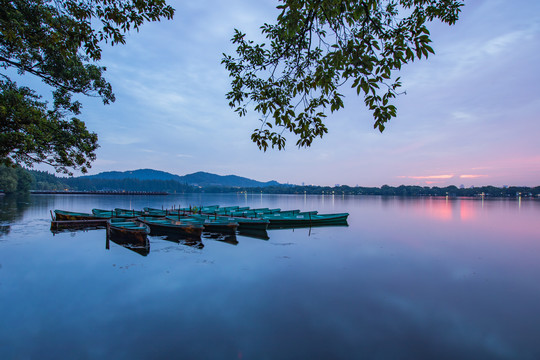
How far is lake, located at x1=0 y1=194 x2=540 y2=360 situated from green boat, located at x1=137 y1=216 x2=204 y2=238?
46.3 inches

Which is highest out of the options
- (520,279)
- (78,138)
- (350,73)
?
(78,138)

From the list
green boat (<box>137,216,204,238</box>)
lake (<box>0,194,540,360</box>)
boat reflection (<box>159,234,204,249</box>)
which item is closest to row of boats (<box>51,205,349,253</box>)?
green boat (<box>137,216,204,238</box>)

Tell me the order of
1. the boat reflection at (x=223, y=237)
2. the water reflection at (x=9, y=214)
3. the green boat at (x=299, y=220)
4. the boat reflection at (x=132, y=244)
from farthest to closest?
the green boat at (x=299, y=220), the water reflection at (x=9, y=214), the boat reflection at (x=223, y=237), the boat reflection at (x=132, y=244)

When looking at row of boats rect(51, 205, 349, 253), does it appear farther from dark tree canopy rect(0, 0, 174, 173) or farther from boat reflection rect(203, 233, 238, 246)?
dark tree canopy rect(0, 0, 174, 173)

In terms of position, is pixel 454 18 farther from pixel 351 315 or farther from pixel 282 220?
pixel 282 220

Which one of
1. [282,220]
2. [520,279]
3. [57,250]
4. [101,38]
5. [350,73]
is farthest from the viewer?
[282,220]

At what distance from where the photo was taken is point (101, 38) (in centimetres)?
559

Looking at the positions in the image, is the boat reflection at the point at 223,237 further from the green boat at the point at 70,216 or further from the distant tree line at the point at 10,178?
Result: the distant tree line at the point at 10,178

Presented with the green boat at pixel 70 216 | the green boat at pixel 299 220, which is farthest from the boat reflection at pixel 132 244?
the green boat at pixel 299 220

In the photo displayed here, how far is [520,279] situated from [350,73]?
17.8 metres

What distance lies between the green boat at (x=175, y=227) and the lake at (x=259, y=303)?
3.86 feet

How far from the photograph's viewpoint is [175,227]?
67.3ft

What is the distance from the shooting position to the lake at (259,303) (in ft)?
24.9

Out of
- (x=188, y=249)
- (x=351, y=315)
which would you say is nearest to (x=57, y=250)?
(x=188, y=249)
